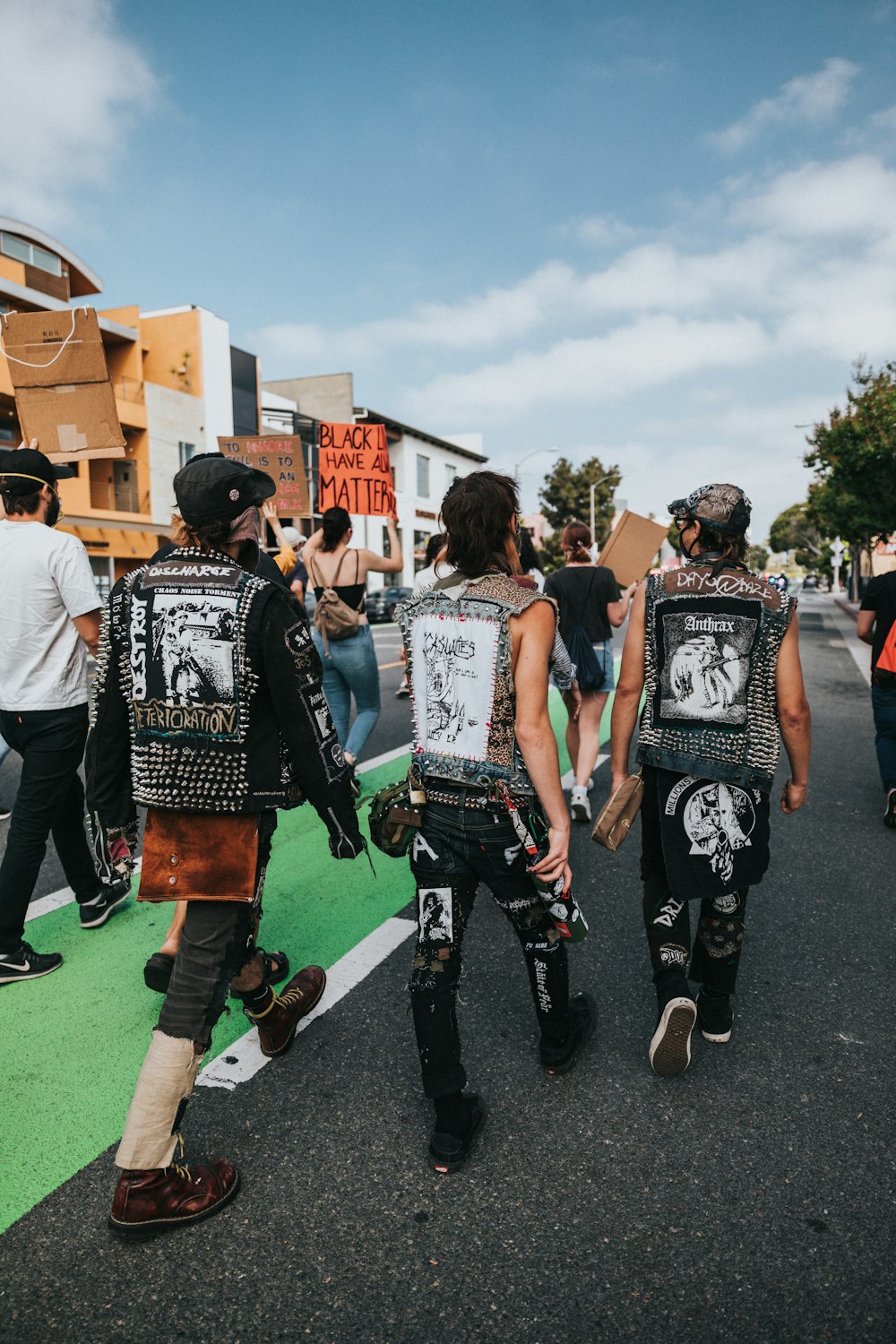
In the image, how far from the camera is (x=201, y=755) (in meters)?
2.20

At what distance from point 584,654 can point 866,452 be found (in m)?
20.9

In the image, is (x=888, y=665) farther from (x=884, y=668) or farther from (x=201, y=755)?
(x=201, y=755)

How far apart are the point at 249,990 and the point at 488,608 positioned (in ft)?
4.79

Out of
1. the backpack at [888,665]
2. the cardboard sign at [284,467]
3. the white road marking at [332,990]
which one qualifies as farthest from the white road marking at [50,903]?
the backpack at [888,665]

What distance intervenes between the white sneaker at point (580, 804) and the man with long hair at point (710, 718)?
253 cm

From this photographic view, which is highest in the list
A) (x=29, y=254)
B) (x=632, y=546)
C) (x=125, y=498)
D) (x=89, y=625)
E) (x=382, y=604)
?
(x=29, y=254)

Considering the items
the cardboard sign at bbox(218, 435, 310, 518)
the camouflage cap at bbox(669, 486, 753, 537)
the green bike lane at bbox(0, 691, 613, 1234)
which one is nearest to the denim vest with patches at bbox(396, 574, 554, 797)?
the camouflage cap at bbox(669, 486, 753, 537)

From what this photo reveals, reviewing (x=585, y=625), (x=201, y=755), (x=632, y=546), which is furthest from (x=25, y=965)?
(x=632, y=546)

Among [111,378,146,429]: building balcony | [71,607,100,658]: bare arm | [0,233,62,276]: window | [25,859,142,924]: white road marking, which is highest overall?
[0,233,62,276]: window

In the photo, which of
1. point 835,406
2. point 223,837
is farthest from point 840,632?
point 223,837

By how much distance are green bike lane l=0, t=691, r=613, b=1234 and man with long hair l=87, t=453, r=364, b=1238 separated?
52 centimetres

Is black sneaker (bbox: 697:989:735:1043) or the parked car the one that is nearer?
black sneaker (bbox: 697:989:735:1043)

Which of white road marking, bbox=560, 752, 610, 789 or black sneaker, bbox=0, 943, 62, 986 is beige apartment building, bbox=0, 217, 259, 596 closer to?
white road marking, bbox=560, 752, 610, 789

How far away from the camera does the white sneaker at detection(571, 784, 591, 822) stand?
5422mm
